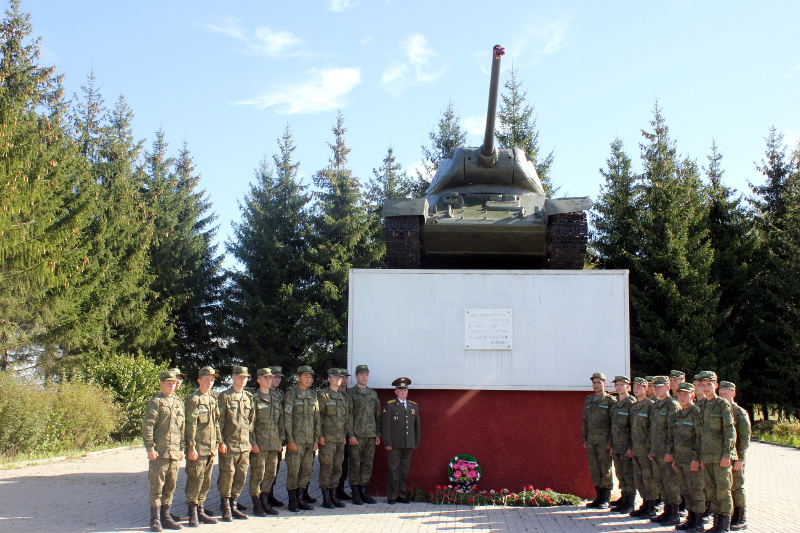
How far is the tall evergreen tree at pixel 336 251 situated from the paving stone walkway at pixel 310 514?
1178 centimetres

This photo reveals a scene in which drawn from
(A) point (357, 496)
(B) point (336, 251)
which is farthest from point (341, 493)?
(B) point (336, 251)

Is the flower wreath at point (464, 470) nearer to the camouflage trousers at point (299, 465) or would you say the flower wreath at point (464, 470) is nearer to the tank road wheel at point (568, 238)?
the camouflage trousers at point (299, 465)

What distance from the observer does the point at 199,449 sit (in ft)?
20.0

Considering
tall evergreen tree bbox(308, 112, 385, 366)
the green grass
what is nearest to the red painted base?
the green grass

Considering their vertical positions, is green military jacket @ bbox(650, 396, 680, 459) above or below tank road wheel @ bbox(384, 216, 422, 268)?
below

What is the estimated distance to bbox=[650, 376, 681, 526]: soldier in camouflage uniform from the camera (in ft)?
21.3

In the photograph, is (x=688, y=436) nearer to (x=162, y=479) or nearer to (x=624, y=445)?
(x=624, y=445)

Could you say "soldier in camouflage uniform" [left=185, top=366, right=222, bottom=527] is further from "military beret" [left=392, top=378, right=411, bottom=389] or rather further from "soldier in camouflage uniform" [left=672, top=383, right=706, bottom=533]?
"soldier in camouflage uniform" [left=672, top=383, right=706, bottom=533]

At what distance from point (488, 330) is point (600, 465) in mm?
1886

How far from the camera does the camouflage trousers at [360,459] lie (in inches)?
287

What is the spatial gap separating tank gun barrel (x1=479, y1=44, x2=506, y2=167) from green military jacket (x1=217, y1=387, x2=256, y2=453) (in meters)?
5.09

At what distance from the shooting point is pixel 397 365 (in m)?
7.86

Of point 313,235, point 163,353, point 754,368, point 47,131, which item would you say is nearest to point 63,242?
point 47,131

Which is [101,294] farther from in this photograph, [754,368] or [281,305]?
[754,368]
